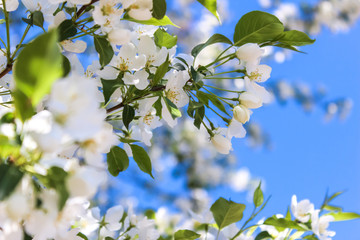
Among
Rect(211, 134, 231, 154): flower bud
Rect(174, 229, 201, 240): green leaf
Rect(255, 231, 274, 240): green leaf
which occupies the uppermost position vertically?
Rect(211, 134, 231, 154): flower bud

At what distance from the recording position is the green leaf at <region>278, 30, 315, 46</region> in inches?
23.3

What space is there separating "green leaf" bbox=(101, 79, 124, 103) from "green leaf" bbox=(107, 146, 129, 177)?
3.9 inches

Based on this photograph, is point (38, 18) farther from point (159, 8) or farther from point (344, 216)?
point (344, 216)

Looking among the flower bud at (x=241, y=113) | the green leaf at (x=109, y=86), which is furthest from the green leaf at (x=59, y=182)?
the flower bud at (x=241, y=113)

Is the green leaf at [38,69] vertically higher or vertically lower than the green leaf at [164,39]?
lower

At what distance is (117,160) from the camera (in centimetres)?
62

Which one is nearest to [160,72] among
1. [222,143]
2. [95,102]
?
[222,143]

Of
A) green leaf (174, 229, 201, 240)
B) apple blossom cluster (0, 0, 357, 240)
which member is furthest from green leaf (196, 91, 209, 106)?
green leaf (174, 229, 201, 240)

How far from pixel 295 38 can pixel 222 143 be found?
0.63ft

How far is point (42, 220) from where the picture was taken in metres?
0.33

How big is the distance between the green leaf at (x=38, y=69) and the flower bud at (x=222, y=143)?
378 millimetres

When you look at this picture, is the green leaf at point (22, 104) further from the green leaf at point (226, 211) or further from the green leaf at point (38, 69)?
the green leaf at point (226, 211)

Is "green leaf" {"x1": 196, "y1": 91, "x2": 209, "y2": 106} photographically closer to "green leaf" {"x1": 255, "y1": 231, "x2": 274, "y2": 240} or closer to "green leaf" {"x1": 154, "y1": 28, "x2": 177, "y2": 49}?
"green leaf" {"x1": 154, "y1": 28, "x2": 177, "y2": 49}

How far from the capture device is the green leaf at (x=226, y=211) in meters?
0.67
